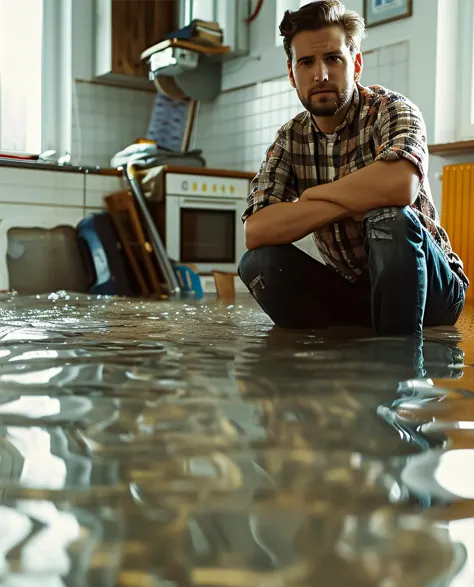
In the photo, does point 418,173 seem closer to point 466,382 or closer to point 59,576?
point 466,382

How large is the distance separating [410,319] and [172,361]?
59cm

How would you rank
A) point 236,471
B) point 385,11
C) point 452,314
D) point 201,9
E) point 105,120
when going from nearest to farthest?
point 236,471
point 452,314
point 385,11
point 201,9
point 105,120

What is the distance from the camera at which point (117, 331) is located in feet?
5.60

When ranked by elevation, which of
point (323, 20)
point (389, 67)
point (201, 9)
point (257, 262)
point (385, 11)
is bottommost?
point (257, 262)

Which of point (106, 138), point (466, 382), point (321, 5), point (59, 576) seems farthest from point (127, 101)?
point (59, 576)

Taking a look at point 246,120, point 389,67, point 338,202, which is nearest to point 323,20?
point 338,202

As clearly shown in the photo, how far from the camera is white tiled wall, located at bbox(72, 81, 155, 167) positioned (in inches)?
187

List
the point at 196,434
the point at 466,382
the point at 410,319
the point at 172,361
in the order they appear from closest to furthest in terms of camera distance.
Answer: the point at 196,434, the point at 466,382, the point at 172,361, the point at 410,319

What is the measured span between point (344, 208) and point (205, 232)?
2538mm

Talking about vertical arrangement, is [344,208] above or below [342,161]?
below

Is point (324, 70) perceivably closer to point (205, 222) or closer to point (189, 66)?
point (205, 222)

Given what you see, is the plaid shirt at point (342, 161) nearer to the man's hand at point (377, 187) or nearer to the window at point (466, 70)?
the man's hand at point (377, 187)

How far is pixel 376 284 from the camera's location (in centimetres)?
154

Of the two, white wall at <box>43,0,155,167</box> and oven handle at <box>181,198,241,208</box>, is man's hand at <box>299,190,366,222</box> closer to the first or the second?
oven handle at <box>181,198,241,208</box>
